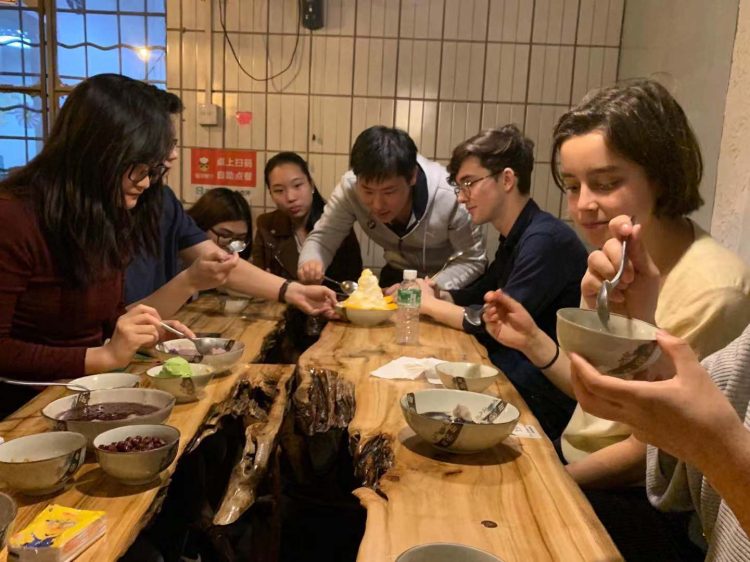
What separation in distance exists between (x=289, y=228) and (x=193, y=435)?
84.4 inches

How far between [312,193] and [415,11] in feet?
3.99

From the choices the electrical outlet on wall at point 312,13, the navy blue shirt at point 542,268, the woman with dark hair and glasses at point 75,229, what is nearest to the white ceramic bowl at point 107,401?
the woman with dark hair and glasses at point 75,229

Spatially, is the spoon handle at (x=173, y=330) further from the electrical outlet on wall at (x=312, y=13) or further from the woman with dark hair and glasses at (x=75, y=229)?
the electrical outlet on wall at (x=312, y=13)

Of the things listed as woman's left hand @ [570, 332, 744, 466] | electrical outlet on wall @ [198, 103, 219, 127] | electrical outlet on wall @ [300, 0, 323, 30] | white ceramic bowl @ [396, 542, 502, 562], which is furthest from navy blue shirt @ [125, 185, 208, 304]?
woman's left hand @ [570, 332, 744, 466]

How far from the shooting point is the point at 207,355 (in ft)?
5.03

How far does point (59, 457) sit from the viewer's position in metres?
0.89

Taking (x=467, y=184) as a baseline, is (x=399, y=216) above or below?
below

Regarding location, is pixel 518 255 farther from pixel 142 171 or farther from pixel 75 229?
pixel 75 229

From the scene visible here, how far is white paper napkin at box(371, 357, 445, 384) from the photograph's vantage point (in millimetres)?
1589

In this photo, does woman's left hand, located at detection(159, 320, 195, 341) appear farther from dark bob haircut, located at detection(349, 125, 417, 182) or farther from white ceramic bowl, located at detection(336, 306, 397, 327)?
dark bob haircut, located at detection(349, 125, 417, 182)

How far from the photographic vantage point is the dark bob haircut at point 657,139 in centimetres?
132

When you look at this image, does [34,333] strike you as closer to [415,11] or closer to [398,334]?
[398,334]

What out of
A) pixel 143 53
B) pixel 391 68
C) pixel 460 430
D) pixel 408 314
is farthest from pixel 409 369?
pixel 143 53

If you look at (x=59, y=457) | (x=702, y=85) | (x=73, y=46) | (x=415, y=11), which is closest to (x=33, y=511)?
(x=59, y=457)
